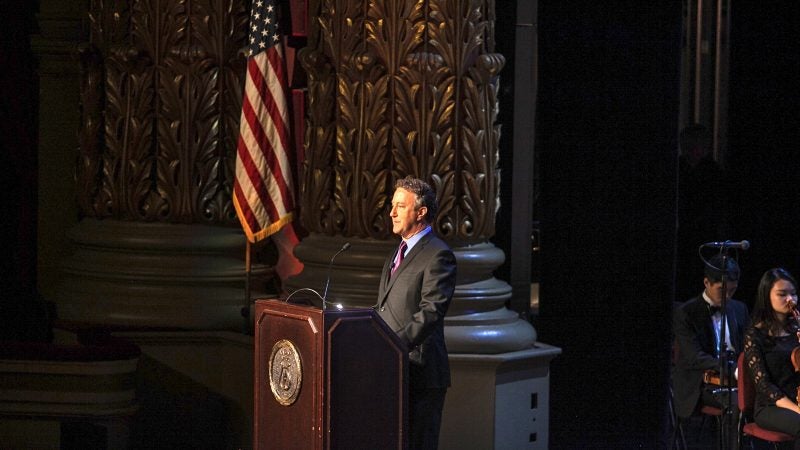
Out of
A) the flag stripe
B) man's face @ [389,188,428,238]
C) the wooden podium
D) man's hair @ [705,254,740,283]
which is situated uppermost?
the flag stripe

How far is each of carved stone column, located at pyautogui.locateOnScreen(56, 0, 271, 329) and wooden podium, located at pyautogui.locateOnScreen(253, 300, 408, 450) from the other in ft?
9.77

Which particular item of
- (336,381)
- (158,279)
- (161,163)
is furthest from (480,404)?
(161,163)

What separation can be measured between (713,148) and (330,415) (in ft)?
20.2

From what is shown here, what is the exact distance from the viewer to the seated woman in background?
24.0 feet

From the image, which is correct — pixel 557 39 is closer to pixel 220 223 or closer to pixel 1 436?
pixel 220 223

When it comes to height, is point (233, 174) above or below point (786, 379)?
above

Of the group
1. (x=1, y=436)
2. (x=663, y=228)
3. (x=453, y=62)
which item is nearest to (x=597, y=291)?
(x=663, y=228)

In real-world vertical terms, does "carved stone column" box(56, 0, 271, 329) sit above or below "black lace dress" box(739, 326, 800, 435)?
above

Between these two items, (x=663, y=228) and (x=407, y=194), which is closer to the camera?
(x=407, y=194)

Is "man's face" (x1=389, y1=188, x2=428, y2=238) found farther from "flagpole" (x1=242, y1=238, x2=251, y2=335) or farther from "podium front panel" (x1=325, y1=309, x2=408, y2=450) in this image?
"flagpole" (x1=242, y1=238, x2=251, y2=335)

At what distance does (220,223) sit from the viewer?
8.86 meters

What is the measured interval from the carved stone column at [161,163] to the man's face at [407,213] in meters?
3.01

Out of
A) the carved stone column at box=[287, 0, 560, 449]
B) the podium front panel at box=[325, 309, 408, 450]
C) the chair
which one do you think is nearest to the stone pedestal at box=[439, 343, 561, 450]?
the carved stone column at box=[287, 0, 560, 449]

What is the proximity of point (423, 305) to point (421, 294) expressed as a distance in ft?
0.36
